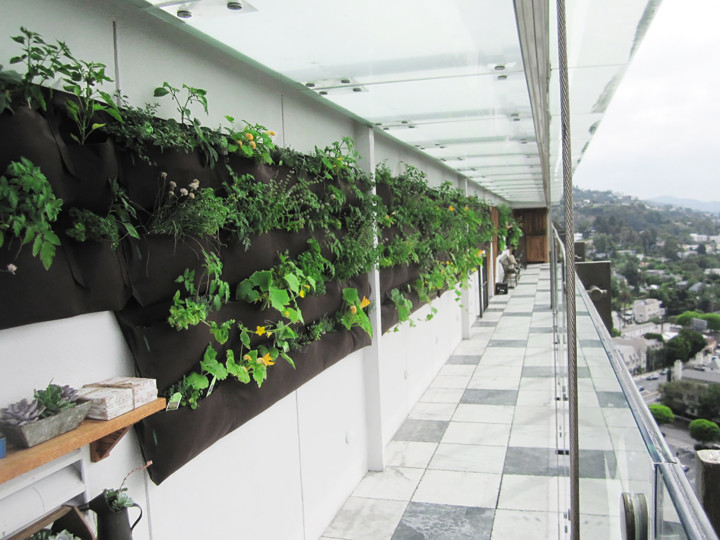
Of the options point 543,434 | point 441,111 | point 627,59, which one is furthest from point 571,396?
point 543,434

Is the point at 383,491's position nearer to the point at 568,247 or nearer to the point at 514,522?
the point at 514,522

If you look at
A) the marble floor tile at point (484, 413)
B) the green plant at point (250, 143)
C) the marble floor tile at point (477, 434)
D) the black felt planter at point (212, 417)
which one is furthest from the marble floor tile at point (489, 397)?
the green plant at point (250, 143)

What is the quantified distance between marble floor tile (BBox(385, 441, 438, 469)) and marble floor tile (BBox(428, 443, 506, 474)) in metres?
0.06

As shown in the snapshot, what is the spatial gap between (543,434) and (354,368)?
81.6 inches

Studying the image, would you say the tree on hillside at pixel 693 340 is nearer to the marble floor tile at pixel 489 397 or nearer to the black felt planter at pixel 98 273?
the marble floor tile at pixel 489 397

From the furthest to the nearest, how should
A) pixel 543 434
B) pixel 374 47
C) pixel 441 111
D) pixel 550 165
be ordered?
pixel 550 165 < pixel 543 434 < pixel 441 111 < pixel 374 47

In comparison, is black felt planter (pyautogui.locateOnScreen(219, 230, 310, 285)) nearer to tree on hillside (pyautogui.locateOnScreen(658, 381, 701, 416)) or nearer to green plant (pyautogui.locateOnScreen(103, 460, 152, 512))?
green plant (pyautogui.locateOnScreen(103, 460, 152, 512))

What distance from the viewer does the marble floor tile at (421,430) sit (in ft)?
16.4

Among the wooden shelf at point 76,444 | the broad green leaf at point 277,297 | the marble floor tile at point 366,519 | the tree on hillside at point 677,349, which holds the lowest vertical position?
the marble floor tile at point 366,519

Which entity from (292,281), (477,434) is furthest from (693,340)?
(292,281)

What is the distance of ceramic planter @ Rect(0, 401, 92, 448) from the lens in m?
1.28

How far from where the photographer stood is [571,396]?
1.22 m

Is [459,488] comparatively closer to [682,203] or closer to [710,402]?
[710,402]

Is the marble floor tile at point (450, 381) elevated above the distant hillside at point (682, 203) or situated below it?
below
